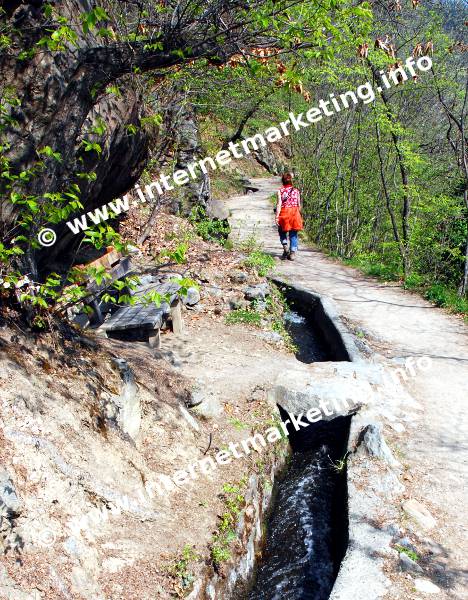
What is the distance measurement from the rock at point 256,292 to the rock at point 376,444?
462 cm

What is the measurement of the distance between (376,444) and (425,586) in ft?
5.10

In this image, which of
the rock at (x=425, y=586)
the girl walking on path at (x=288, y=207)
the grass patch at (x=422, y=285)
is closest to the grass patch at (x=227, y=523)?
the rock at (x=425, y=586)

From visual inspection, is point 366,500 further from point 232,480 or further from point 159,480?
point 159,480

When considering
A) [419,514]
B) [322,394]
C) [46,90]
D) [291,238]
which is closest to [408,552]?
[419,514]

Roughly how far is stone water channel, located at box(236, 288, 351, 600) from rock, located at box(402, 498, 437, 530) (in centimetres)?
55

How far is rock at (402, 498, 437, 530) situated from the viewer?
4016mm

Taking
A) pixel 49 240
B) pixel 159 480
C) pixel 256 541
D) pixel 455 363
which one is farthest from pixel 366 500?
pixel 49 240

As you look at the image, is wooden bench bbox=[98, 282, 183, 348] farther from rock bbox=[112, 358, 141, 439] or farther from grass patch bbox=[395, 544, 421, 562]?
grass patch bbox=[395, 544, 421, 562]

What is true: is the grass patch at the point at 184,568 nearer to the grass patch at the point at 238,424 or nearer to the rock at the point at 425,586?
the rock at the point at 425,586

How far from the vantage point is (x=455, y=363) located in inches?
275

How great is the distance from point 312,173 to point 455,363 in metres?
14.7

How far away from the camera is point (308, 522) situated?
479cm

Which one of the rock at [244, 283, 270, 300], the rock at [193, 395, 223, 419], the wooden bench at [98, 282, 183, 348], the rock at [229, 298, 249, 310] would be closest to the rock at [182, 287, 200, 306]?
the rock at [229, 298, 249, 310]

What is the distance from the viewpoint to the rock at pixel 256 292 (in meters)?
9.30
